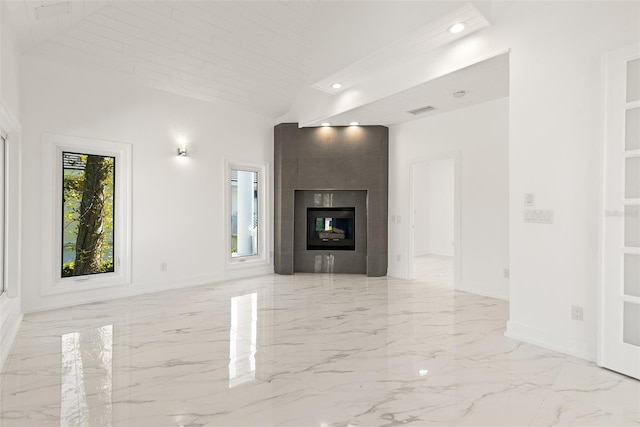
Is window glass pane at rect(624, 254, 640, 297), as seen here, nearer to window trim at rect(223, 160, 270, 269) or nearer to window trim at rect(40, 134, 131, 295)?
window trim at rect(223, 160, 270, 269)

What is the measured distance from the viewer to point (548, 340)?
2.93 metres

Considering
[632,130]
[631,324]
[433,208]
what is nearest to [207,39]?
[632,130]

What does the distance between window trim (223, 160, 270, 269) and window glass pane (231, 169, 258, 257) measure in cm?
7

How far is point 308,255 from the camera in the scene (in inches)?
256

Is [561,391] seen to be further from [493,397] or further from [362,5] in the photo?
[362,5]

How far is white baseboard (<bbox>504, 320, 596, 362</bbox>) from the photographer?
8.96 ft

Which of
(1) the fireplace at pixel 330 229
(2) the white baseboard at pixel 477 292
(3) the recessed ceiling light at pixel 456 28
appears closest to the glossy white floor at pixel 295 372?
(2) the white baseboard at pixel 477 292

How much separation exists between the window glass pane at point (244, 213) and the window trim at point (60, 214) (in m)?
1.72

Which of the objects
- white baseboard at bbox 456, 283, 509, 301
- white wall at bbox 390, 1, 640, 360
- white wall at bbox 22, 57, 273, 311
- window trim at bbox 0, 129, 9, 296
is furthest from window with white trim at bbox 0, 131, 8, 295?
white baseboard at bbox 456, 283, 509, 301

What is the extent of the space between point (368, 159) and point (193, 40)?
127 inches

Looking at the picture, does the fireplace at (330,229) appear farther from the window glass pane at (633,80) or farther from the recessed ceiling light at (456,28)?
the window glass pane at (633,80)

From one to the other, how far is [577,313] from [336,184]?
407 cm

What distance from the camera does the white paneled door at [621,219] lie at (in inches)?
95.0

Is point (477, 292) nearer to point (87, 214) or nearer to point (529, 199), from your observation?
point (529, 199)
